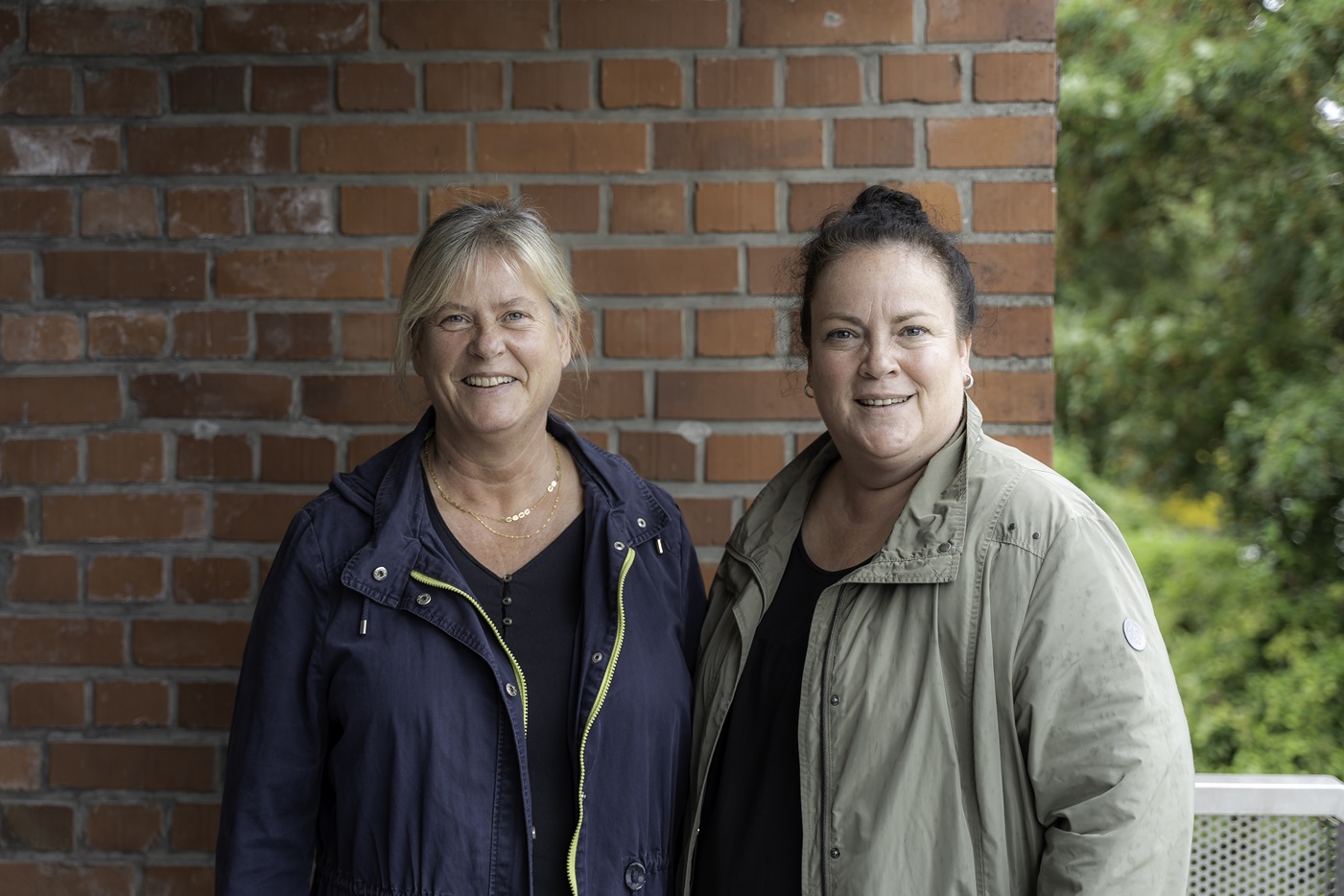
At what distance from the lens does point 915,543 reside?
5.85 ft

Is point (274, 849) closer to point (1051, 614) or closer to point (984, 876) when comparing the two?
point (984, 876)

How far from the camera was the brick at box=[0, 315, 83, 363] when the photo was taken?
257cm

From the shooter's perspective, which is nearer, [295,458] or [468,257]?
[468,257]

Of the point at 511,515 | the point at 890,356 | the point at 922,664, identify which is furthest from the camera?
the point at 511,515

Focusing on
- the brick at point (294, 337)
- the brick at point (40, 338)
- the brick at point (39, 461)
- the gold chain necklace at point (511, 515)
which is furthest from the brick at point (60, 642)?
the gold chain necklace at point (511, 515)

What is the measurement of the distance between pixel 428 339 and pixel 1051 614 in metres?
1.16

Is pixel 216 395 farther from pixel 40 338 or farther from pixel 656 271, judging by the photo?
pixel 656 271

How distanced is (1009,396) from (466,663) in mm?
1316

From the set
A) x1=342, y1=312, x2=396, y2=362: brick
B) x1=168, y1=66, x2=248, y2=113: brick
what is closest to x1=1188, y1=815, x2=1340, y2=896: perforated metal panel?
x1=342, y1=312, x2=396, y2=362: brick

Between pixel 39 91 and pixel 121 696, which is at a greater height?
pixel 39 91

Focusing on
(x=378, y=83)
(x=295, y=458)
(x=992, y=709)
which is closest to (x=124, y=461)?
(x=295, y=458)

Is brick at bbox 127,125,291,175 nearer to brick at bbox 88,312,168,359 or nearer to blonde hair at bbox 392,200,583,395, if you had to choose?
brick at bbox 88,312,168,359

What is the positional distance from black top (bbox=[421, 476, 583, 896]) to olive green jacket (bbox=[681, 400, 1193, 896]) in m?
0.42

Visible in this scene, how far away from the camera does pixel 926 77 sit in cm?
247
